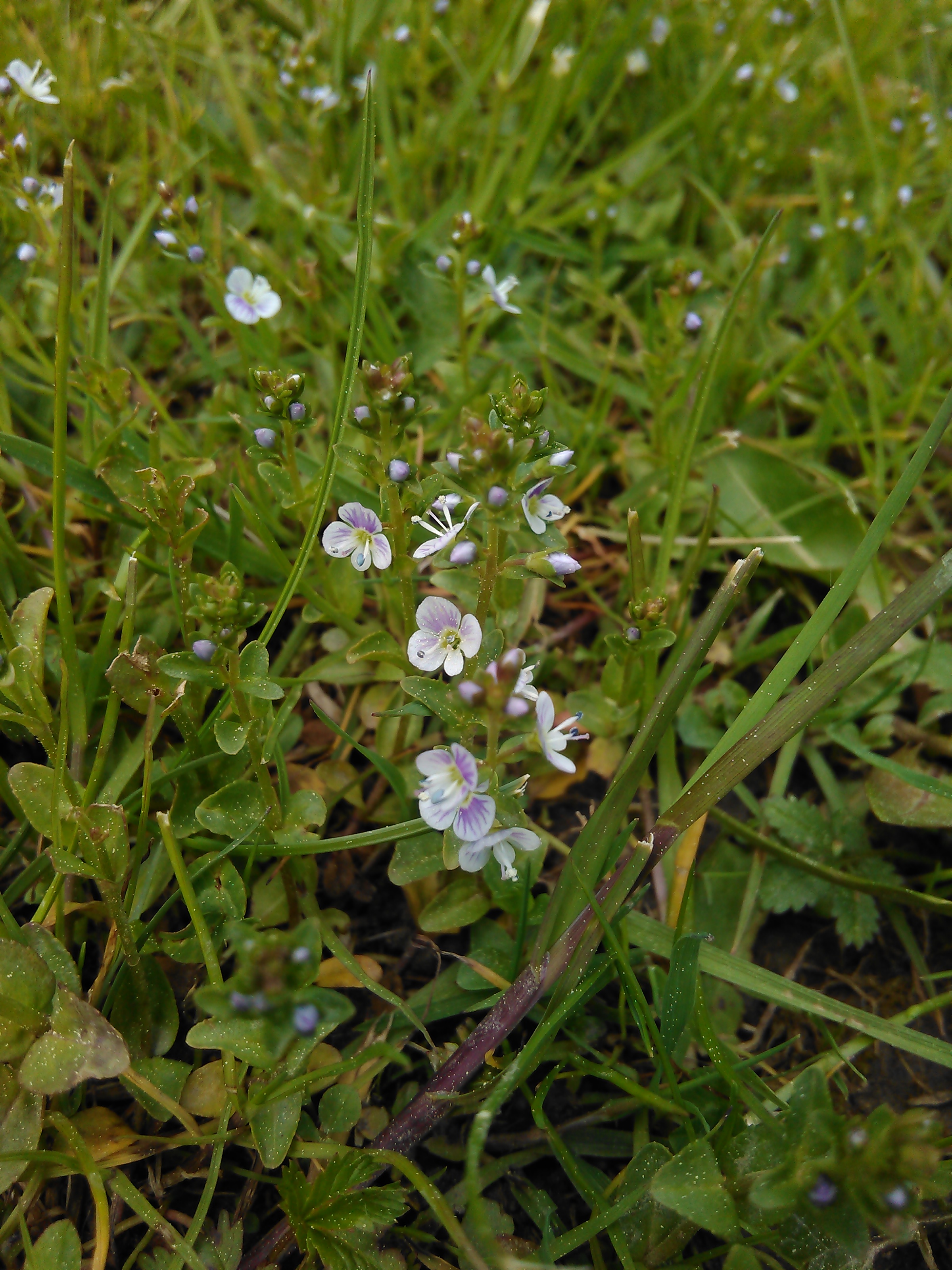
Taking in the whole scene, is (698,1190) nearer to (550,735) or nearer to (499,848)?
(499,848)

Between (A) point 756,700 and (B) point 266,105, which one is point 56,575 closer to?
(A) point 756,700

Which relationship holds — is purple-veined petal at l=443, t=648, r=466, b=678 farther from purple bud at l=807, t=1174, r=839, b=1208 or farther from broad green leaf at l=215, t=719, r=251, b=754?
purple bud at l=807, t=1174, r=839, b=1208

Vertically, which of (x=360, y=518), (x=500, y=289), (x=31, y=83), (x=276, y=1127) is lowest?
(x=276, y=1127)

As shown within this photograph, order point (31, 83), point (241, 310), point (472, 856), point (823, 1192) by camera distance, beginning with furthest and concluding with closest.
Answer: point (31, 83) < point (241, 310) < point (472, 856) < point (823, 1192)

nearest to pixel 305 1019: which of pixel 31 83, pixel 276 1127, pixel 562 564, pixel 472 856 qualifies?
pixel 472 856

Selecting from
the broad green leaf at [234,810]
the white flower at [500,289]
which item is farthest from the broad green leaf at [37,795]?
the white flower at [500,289]

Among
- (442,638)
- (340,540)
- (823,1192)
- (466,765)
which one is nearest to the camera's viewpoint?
(823,1192)

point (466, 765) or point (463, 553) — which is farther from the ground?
point (463, 553)
